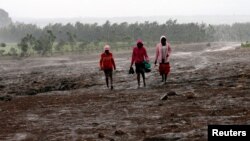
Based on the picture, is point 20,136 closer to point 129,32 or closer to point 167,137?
point 167,137

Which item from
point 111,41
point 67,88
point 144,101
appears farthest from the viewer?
point 111,41

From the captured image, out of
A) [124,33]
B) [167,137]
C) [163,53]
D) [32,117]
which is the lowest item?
[124,33]

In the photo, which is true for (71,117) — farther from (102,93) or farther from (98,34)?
(98,34)

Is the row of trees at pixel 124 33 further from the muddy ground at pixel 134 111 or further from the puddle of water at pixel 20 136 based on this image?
the puddle of water at pixel 20 136

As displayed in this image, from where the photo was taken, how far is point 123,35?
198 ft

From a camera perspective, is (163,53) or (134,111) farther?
(163,53)

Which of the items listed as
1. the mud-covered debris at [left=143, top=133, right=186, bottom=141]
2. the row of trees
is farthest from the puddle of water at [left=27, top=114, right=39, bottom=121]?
the row of trees

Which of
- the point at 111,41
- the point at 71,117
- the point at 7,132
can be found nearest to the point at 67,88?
the point at 71,117

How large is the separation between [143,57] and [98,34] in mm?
45378

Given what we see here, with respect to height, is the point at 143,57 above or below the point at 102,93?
above

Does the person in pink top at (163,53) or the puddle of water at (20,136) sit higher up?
the person in pink top at (163,53)

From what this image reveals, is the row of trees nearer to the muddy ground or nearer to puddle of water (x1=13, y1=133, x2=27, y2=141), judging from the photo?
the muddy ground

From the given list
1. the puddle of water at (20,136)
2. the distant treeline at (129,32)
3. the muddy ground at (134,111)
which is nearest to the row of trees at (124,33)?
the distant treeline at (129,32)

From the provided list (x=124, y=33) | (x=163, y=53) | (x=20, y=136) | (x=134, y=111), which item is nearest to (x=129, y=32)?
(x=124, y=33)
